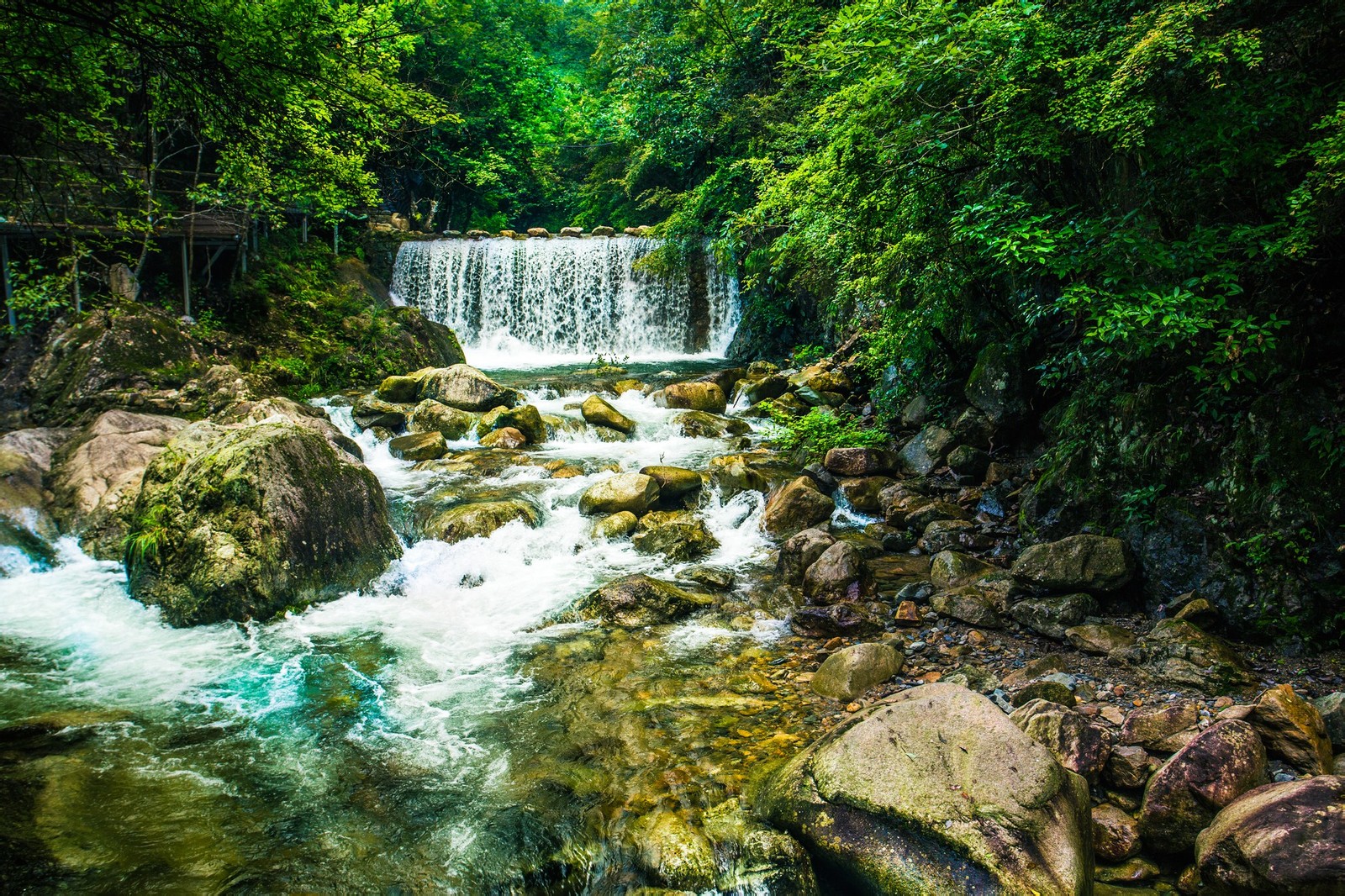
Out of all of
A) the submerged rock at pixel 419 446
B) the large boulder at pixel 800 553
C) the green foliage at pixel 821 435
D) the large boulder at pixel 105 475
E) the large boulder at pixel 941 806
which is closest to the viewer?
the large boulder at pixel 941 806

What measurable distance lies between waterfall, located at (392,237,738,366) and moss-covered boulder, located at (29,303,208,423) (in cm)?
925

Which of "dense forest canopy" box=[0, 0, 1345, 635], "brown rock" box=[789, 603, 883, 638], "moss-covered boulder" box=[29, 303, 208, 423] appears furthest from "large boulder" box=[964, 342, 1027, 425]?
"moss-covered boulder" box=[29, 303, 208, 423]

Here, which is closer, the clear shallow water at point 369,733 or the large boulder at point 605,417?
the clear shallow water at point 369,733

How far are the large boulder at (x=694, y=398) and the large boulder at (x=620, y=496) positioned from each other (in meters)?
4.57

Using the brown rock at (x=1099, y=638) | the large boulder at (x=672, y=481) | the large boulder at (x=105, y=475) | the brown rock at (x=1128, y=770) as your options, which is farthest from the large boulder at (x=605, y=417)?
the brown rock at (x=1128, y=770)

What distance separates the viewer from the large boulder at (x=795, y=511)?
8.36 metres

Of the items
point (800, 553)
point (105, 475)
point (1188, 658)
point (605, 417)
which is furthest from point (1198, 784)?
point (105, 475)

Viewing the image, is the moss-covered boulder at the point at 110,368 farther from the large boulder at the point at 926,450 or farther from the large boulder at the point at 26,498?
the large boulder at the point at 926,450

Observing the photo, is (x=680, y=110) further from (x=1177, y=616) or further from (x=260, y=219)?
(x=1177, y=616)

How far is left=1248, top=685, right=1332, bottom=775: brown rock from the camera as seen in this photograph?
338 centimetres

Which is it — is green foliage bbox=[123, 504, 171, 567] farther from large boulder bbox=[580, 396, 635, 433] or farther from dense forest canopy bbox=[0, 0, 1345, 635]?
large boulder bbox=[580, 396, 635, 433]

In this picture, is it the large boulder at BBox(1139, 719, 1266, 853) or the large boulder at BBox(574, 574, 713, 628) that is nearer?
the large boulder at BBox(1139, 719, 1266, 853)

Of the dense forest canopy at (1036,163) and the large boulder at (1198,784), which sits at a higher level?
the dense forest canopy at (1036,163)

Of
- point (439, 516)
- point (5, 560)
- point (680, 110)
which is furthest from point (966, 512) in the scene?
point (680, 110)
